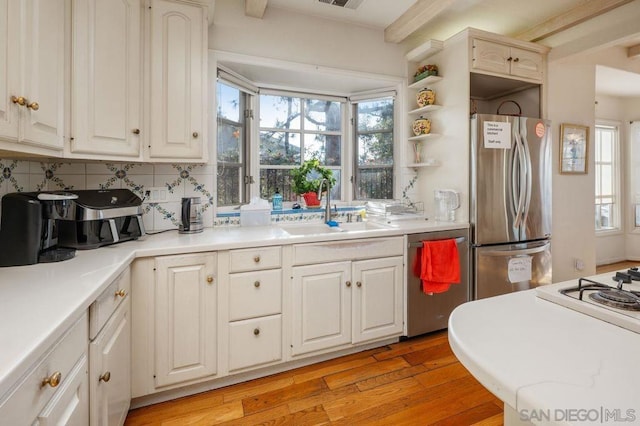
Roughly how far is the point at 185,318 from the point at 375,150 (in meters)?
2.32

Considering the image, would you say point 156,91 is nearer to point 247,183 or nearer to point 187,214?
point 187,214

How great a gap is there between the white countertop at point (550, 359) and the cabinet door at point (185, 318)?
55.0 inches

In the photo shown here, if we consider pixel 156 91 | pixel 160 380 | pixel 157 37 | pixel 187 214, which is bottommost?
pixel 160 380

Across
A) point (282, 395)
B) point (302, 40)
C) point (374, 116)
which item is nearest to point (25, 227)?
point (282, 395)

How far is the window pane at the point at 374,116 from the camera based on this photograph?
3170 mm

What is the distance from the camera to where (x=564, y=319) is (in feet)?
2.58

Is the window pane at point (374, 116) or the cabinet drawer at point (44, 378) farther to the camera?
the window pane at point (374, 116)

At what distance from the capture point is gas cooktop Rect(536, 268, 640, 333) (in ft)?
2.48

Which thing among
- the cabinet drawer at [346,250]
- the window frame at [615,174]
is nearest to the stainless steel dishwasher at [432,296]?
the cabinet drawer at [346,250]

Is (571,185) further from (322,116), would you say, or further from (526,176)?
(322,116)

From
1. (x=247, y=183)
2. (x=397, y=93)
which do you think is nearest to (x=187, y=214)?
(x=247, y=183)

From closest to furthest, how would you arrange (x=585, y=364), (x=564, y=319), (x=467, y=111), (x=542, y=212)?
(x=585, y=364)
(x=564, y=319)
(x=467, y=111)
(x=542, y=212)

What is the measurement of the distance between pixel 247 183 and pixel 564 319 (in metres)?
2.38

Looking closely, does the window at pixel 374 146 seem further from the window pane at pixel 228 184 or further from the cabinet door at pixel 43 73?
the cabinet door at pixel 43 73
